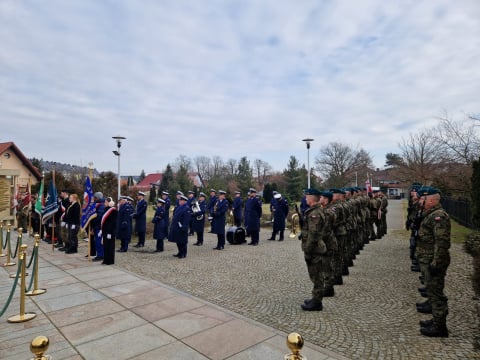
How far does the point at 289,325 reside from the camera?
4805 millimetres

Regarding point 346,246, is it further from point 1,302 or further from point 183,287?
point 1,302

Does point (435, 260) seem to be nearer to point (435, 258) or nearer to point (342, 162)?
point (435, 258)

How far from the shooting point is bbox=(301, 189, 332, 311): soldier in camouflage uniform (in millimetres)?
5426

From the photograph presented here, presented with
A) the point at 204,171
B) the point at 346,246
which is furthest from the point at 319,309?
the point at 204,171

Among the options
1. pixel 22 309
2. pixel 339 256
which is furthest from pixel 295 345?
pixel 22 309

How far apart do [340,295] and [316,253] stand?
148cm

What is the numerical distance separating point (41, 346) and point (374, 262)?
9.09 m

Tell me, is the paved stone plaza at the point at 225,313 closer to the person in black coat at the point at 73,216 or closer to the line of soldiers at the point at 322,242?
the line of soldiers at the point at 322,242

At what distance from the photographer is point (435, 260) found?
4.38 metres

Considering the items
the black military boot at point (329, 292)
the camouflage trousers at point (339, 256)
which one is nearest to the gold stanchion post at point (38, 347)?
the black military boot at point (329, 292)

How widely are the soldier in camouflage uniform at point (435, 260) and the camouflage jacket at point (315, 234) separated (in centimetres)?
151

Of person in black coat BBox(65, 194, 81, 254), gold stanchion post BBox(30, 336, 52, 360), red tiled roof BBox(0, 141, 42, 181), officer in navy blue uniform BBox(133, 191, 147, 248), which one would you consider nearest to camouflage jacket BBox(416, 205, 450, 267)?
gold stanchion post BBox(30, 336, 52, 360)

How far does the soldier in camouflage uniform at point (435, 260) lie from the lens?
171 inches

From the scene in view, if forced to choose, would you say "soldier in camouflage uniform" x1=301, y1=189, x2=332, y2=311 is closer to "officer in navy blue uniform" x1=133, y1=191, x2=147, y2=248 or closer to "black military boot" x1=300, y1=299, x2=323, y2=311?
"black military boot" x1=300, y1=299, x2=323, y2=311
